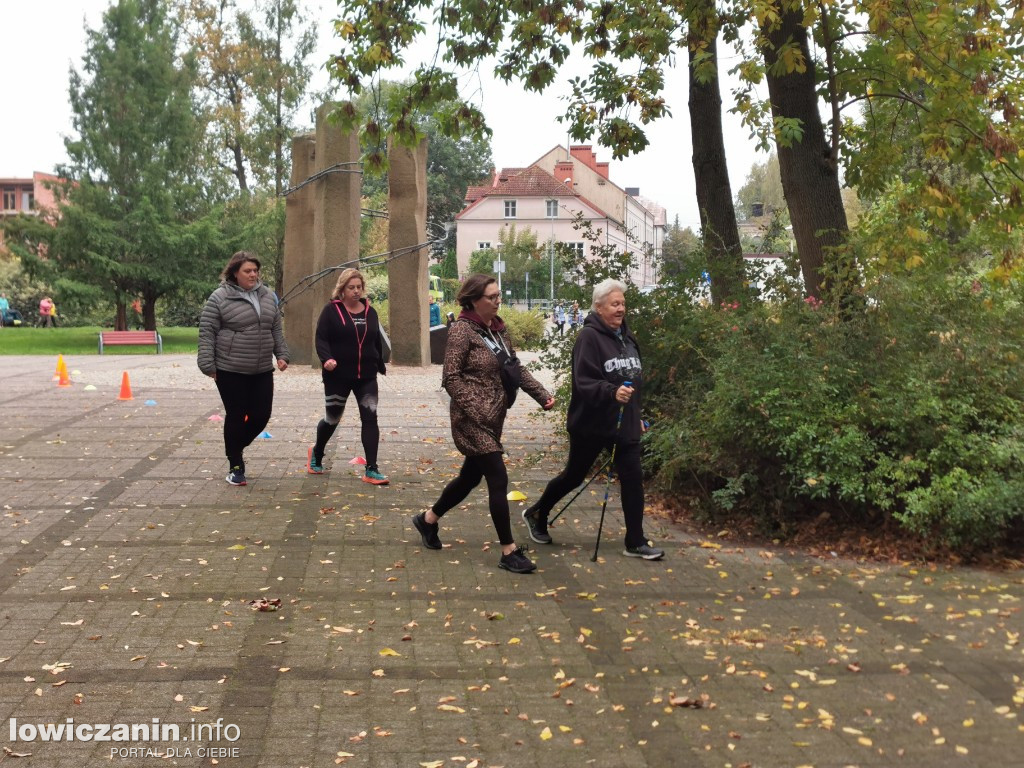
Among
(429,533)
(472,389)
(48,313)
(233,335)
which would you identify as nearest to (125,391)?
(233,335)

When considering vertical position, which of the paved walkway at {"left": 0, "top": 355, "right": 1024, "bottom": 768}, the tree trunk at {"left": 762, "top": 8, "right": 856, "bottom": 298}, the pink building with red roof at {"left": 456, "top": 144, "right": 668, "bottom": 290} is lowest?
the paved walkway at {"left": 0, "top": 355, "right": 1024, "bottom": 768}

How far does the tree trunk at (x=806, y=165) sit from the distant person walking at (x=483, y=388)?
4.41 m

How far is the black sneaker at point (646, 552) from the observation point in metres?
7.18

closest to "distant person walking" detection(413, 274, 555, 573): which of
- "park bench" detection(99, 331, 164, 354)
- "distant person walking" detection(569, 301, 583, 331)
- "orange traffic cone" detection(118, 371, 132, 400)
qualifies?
"distant person walking" detection(569, 301, 583, 331)

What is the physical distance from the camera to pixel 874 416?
24.7 ft

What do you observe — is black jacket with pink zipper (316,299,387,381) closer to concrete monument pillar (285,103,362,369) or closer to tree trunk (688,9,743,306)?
tree trunk (688,9,743,306)

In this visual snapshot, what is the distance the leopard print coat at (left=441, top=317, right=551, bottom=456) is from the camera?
6.84 meters

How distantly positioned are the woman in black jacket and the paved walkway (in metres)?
0.79

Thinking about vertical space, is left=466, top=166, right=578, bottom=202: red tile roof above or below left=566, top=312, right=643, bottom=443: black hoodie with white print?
above

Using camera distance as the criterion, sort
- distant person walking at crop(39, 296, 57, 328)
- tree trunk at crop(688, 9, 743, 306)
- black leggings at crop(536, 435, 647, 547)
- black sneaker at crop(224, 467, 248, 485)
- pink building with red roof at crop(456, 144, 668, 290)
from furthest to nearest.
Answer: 1. pink building with red roof at crop(456, 144, 668, 290)
2. distant person walking at crop(39, 296, 57, 328)
3. tree trunk at crop(688, 9, 743, 306)
4. black sneaker at crop(224, 467, 248, 485)
5. black leggings at crop(536, 435, 647, 547)

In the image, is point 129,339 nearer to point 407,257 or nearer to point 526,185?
point 407,257

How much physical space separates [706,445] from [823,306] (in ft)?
5.13

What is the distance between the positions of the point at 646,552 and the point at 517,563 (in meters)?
0.90

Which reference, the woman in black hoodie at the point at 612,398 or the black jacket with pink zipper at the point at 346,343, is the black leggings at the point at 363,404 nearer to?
the black jacket with pink zipper at the point at 346,343
